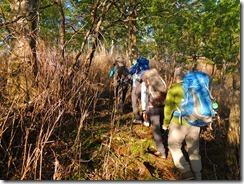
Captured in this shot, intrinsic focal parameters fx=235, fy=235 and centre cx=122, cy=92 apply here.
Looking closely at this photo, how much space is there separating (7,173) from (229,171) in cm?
238

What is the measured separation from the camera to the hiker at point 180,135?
102 inches

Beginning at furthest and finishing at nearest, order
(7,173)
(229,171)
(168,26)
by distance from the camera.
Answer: (168,26), (229,171), (7,173)

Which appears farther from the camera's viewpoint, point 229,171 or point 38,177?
point 229,171

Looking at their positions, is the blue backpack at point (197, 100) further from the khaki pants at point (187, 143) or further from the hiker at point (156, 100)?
the hiker at point (156, 100)

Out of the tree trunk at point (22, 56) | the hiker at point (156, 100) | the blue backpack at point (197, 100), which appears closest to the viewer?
the blue backpack at point (197, 100)

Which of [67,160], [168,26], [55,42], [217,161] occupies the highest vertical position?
[168,26]

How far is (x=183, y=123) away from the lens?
2570 millimetres

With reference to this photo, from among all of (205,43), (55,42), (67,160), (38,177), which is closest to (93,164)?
(67,160)

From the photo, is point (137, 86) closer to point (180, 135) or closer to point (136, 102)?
point (136, 102)

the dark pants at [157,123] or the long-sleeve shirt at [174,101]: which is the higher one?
the long-sleeve shirt at [174,101]

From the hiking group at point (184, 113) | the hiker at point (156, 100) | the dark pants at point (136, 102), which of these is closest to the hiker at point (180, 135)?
the hiking group at point (184, 113)

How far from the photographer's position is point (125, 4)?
207 inches

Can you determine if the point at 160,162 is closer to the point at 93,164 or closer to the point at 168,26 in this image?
the point at 93,164

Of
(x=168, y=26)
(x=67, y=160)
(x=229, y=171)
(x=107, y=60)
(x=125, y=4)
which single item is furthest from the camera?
(x=107, y=60)
